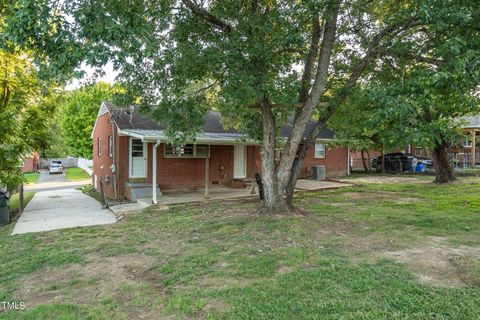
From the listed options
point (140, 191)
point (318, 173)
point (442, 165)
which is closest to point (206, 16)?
point (140, 191)

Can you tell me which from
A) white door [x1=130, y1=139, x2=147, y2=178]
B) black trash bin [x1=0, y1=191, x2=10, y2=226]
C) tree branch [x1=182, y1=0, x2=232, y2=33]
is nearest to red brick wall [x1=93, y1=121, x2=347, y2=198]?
white door [x1=130, y1=139, x2=147, y2=178]

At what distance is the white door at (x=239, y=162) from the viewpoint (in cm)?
1623

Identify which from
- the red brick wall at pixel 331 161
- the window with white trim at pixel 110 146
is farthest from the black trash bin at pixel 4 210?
the red brick wall at pixel 331 161

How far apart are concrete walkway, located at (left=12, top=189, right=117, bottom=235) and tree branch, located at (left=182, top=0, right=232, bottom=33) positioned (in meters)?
5.93

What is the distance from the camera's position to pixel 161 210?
10492 millimetres

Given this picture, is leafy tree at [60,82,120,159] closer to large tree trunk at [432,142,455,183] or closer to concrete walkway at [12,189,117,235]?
concrete walkway at [12,189,117,235]

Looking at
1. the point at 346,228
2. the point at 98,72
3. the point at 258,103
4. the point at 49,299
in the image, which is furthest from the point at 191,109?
the point at 49,299

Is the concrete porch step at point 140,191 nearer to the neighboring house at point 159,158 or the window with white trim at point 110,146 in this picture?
the neighboring house at point 159,158

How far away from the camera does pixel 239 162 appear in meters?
16.4

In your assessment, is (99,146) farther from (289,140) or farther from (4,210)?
(289,140)

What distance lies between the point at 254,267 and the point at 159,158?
33.1 ft

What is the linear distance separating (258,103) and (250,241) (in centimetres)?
387

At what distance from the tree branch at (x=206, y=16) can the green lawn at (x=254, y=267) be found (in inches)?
183

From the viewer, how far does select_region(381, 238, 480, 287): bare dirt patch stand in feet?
14.1
